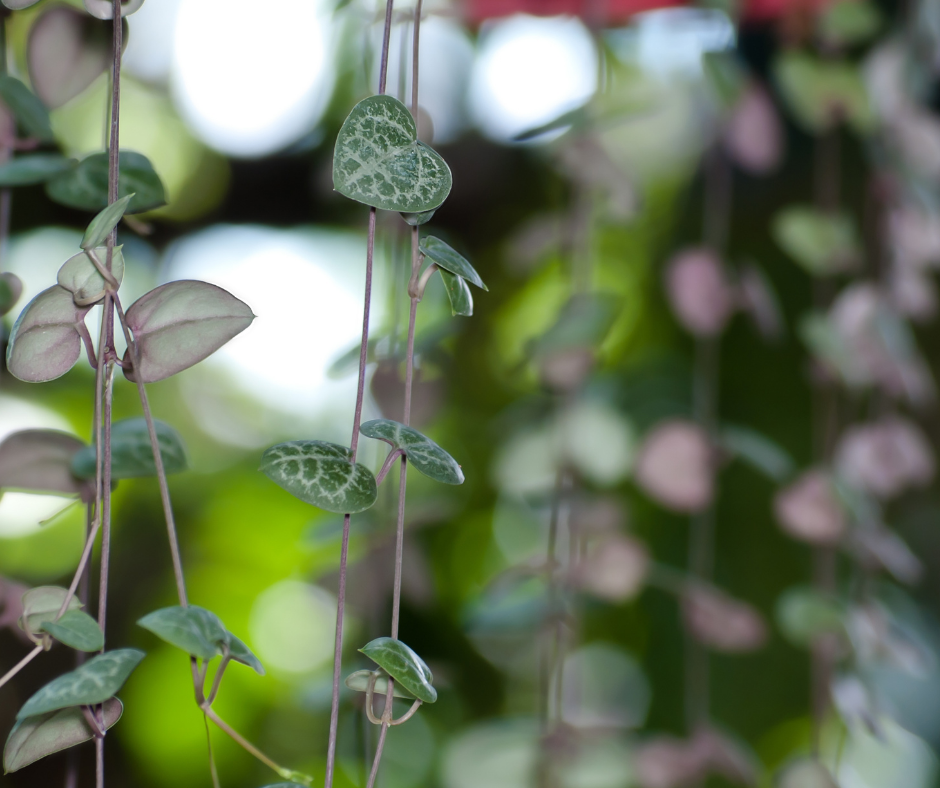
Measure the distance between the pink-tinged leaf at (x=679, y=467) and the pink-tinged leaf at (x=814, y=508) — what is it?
0.05 m

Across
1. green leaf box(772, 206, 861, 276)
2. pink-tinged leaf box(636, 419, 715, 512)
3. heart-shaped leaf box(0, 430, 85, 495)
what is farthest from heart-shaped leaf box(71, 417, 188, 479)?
green leaf box(772, 206, 861, 276)

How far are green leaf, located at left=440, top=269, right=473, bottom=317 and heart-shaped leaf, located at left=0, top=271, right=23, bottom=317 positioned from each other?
196 mm

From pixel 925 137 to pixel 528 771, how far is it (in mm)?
569

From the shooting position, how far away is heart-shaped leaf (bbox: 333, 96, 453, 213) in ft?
0.78

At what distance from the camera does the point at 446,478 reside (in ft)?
0.84

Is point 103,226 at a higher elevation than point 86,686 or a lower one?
higher

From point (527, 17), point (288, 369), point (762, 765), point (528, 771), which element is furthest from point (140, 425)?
point (762, 765)

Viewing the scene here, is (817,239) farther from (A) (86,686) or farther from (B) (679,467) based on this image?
(A) (86,686)

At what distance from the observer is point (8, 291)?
342 mm

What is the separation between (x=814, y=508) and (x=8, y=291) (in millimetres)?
521

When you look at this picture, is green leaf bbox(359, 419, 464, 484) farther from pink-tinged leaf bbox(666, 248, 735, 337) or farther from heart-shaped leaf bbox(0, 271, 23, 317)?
pink-tinged leaf bbox(666, 248, 735, 337)

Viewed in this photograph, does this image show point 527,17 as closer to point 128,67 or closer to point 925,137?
point 925,137

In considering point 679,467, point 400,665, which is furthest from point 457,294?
point 679,467

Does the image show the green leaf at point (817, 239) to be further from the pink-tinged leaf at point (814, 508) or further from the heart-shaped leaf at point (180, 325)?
the heart-shaped leaf at point (180, 325)
